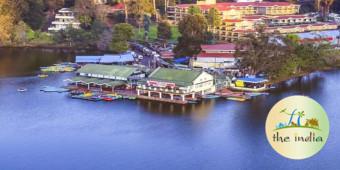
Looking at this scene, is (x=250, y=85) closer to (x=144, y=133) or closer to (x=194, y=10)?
(x=144, y=133)

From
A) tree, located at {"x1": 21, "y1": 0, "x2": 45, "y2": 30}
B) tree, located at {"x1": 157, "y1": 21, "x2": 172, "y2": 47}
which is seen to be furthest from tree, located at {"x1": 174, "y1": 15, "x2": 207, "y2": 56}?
tree, located at {"x1": 21, "y1": 0, "x2": 45, "y2": 30}

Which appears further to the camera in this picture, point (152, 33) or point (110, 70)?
point (152, 33)

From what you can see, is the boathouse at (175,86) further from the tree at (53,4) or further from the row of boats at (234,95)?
the tree at (53,4)

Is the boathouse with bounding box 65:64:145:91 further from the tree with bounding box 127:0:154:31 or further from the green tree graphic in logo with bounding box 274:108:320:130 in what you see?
the tree with bounding box 127:0:154:31

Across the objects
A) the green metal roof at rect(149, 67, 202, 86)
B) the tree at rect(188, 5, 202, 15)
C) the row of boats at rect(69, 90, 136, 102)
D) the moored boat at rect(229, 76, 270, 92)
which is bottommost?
the row of boats at rect(69, 90, 136, 102)

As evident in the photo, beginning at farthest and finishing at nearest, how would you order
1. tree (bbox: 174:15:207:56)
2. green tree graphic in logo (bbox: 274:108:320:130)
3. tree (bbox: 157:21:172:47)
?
tree (bbox: 157:21:172:47)
tree (bbox: 174:15:207:56)
green tree graphic in logo (bbox: 274:108:320:130)

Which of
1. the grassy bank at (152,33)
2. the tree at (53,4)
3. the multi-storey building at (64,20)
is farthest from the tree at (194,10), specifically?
the tree at (53,4)

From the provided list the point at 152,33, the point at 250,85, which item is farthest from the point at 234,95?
the point at 152,33

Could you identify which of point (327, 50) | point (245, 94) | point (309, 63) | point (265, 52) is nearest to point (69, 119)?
point (245, 94)
